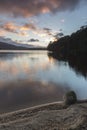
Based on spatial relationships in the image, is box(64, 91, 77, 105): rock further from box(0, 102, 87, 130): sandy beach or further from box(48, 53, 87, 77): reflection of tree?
box(48, 53, 87, 77): reflection of tree

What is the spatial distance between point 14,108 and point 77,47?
9665 cm

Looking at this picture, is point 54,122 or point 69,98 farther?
point 69,98

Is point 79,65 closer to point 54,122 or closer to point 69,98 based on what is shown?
point 69,98

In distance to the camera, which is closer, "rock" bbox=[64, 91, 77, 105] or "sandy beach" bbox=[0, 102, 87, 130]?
"sandy beach" bbox=[0, 102, 87, 130]

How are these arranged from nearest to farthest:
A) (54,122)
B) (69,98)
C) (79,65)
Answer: (54,122) < (69,98) < (79,65)

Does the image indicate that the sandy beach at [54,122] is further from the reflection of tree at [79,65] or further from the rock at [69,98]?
the reflection of tree at [79,65]

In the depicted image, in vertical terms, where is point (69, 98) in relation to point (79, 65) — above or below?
above

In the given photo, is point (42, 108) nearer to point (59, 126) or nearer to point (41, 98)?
point (59, 126)

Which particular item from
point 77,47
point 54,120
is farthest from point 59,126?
point 77,47

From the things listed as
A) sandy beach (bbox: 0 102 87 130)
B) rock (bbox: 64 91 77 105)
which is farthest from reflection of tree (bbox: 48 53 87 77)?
sandy beach (bbox: 0 102 87 130)

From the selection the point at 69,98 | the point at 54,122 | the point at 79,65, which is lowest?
the point at 79,65

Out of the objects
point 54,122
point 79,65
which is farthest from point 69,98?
point 79,65

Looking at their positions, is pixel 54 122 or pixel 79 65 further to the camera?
pixel 79 65

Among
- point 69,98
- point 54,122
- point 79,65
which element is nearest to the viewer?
point 54,122
